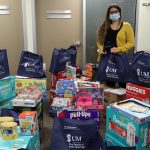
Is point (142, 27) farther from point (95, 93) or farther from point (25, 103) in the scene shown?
→ point (25, 103)

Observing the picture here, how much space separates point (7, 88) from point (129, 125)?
4.83ft

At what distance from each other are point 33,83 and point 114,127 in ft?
4.11

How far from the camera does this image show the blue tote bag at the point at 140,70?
263 cm

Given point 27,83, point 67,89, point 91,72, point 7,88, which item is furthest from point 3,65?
point 91,72

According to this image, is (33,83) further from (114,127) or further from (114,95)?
(114,127)

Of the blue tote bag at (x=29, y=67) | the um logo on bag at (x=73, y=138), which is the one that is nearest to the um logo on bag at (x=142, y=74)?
the um logo on bag at (x=73, y=138)

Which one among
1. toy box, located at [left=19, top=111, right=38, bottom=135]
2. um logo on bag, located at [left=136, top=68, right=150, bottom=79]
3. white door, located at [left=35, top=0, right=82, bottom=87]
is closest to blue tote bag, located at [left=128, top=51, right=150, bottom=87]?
um logo on bag, located at [left=136, top=68, right=150, bottom=79]

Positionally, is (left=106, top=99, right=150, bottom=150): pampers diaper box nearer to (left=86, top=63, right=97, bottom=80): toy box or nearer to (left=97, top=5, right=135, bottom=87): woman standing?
(left=97, top=5, right=135, bottom=87): woman standing

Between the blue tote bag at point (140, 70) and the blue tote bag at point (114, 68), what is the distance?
29 cm

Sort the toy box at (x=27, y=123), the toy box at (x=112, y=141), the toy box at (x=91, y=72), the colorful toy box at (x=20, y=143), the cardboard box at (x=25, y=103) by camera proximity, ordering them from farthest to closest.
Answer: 1. the toy box at (x=91, y=72)
2. the cardboard box at (x=25, y=103)
3. the toy box at (x=112, y=141)
4. the toy box at (x=27, y=123)
5. the colorful toy box at (x=20, y=143)

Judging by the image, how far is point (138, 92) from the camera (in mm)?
2695

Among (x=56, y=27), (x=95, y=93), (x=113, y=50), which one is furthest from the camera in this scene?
(x=56, y=27)

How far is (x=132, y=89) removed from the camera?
2.76 metres

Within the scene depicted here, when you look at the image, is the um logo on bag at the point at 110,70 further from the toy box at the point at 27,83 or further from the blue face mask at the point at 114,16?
the toy box at the point at 27,83
